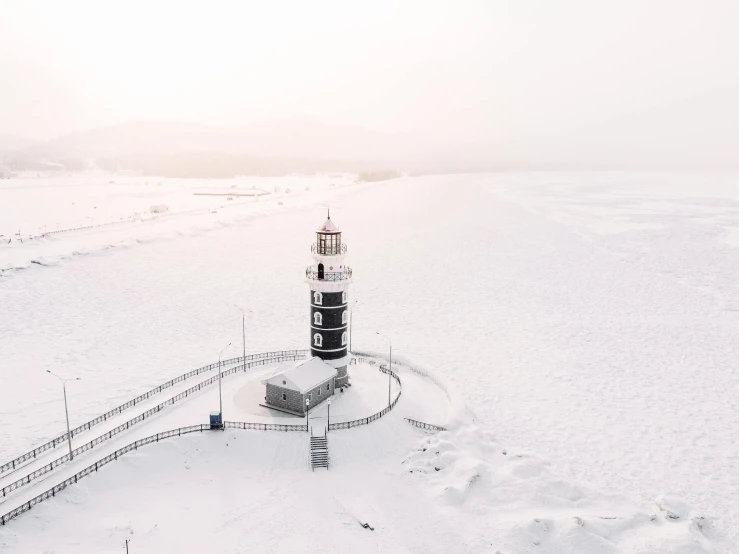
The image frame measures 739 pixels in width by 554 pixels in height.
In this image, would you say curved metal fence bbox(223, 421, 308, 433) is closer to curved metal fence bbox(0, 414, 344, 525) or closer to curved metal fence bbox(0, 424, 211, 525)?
curved metal fence bbox(0, 414, 344, 525)

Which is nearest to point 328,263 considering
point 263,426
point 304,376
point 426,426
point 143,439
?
point 304,376

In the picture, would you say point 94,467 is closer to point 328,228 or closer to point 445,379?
point 328,228

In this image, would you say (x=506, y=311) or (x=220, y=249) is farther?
(x=220, y=249)

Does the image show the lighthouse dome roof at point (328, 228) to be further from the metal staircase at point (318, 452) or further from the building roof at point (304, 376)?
the metal staircase at point (318, 452)

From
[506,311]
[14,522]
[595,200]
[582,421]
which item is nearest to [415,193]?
[595,200]

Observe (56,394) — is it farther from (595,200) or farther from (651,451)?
(595,200)

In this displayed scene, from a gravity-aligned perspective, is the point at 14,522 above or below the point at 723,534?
above
